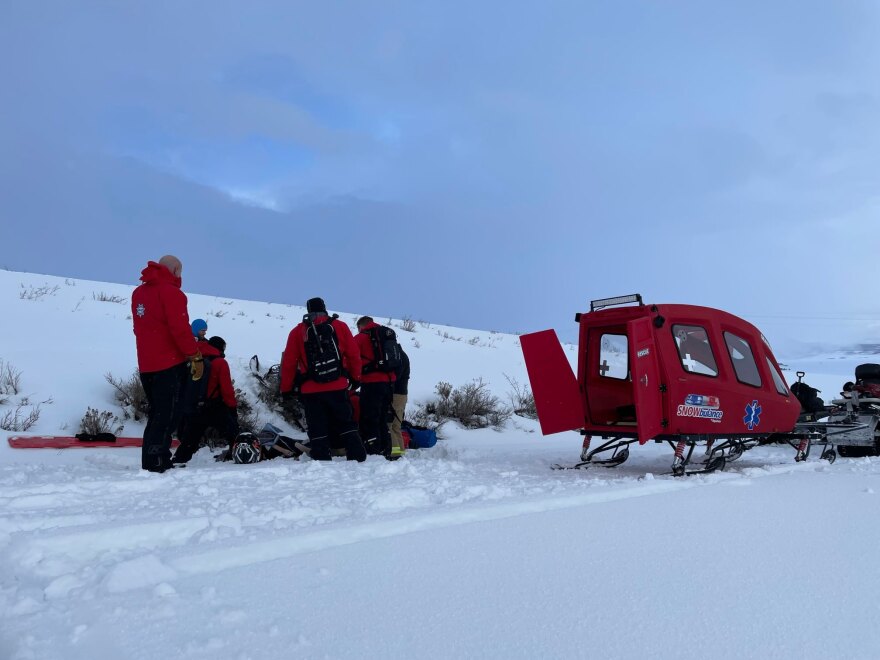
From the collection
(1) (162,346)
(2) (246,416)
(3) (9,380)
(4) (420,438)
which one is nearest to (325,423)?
(1) (162,346)

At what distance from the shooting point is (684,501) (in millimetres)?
4547

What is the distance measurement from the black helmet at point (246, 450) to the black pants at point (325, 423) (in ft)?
2.02

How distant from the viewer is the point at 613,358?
28.0ft

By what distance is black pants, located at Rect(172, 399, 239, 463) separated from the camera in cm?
782

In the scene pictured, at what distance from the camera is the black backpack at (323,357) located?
7.47 m

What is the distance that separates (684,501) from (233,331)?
444 inches

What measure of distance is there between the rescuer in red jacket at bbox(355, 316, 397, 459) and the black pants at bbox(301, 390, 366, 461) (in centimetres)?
97

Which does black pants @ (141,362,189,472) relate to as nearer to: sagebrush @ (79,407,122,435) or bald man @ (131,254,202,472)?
bald man @ (131,254,202,472)

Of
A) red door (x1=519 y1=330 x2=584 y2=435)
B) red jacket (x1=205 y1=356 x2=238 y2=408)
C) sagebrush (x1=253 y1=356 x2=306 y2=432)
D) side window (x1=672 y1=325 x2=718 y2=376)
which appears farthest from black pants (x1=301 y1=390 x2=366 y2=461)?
side window (x1=672 y1=325 x2=718 y2=376)

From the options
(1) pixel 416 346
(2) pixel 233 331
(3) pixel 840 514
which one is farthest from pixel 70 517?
(1) pixel 416 346

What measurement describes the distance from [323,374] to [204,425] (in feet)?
5.73

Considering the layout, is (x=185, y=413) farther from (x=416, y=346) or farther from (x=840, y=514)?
(x=416, y=346)

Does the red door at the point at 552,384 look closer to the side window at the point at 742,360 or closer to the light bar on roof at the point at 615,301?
the light bar on roof at the point at 615,301

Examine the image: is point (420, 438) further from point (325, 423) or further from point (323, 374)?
point (323, 374)
